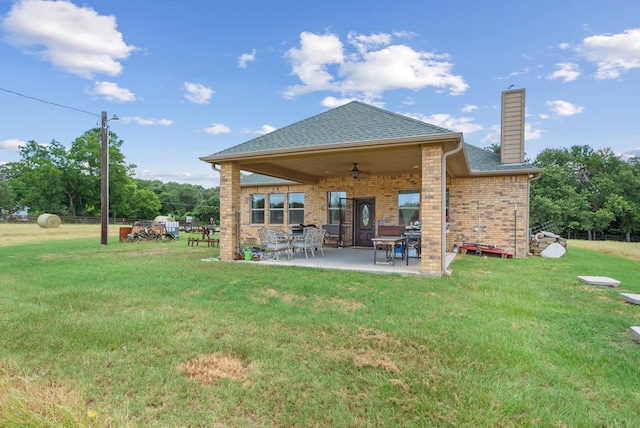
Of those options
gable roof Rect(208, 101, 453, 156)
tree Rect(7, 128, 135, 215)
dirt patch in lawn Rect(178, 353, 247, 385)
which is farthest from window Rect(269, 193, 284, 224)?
tree Rect(7, 128, 135, 215)

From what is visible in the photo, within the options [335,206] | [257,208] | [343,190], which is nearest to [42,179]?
[257,208]

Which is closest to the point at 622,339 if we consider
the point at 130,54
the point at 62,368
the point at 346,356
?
the point at 346,356

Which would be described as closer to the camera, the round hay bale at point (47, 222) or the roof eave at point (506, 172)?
the roof eave at point (506, 172)

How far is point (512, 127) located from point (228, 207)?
1028 cm

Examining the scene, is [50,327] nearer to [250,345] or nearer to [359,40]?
[250,345]

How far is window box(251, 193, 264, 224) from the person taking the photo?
1586 centimetres

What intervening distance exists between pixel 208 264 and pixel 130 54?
990 centimetres

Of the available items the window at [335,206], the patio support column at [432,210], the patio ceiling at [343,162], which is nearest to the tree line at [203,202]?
the window at [335,206]

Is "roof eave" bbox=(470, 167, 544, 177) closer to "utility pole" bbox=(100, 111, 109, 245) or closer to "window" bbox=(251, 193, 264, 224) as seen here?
"window" bbox=(251, 193, 264, 224)

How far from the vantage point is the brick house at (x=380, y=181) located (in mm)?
7082

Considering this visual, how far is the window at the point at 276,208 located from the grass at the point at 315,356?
31.3 ft

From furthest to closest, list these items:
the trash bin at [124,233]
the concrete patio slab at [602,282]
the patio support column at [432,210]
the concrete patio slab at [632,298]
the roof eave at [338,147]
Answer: the trash bin at [124,233] < the patio support column at [432,210] < the roof eave at [338,147] < the concrete patio slab at [602,282] < the concrete patio slab at [632,298]

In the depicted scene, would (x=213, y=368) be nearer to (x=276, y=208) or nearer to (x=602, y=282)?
(x=602, y=282)

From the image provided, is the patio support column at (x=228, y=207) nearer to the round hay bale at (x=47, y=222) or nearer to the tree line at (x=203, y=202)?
the round hay bale at (x=47, y=222)
